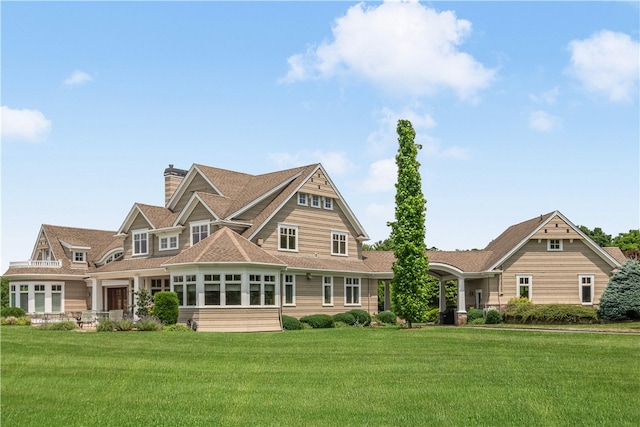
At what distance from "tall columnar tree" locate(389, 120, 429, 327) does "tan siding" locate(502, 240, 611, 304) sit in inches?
356

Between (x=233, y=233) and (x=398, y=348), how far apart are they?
15650 mm

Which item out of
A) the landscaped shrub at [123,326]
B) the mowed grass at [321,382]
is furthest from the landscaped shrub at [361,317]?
the mowed grass at [321,382]

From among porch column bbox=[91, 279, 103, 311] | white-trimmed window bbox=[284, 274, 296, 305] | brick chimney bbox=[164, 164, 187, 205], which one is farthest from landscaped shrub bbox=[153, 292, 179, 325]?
brick chimney bbox=[164, 164, 187, 205]

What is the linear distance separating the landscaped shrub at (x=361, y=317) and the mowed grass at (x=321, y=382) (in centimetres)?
1429

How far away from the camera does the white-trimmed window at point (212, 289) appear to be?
33219 millimetres

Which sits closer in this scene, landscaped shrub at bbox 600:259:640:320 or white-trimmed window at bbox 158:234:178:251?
landscaped shrub at bbox 600:259:640:320

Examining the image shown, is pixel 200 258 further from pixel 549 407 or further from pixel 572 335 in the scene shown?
pixel 549 407

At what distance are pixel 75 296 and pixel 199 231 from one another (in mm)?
13607

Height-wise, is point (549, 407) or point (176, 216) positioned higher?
point (176, 216)

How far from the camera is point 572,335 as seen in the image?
26.3 metres

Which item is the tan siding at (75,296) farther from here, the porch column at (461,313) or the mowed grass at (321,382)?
the porch column at (461,313)

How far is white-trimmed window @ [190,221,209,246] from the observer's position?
38.2m

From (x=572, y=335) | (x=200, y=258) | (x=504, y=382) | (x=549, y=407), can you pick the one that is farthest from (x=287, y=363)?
(x=200, y=258)

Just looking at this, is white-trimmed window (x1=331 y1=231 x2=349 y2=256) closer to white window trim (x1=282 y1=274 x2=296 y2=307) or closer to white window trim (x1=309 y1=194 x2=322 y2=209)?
white window trim (x1=309 y1=194 x2=322 y2=209)
